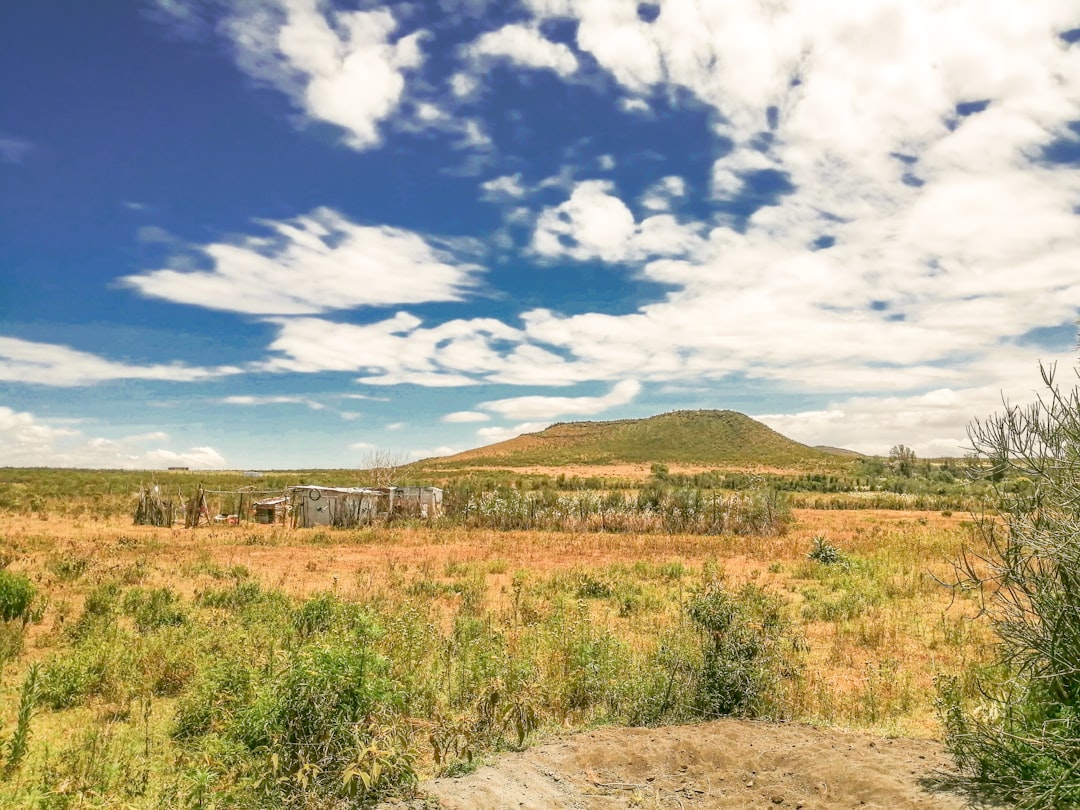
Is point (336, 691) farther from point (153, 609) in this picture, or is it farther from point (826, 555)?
point (826, 555)

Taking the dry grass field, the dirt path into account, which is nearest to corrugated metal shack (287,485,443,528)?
the dry grass field

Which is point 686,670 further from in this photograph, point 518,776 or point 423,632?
point 423,632

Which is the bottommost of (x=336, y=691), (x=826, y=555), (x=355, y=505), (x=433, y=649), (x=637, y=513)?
(x=433, y=649)

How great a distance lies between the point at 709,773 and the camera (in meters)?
5.36

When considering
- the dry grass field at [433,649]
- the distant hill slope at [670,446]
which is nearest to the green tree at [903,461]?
the distant hill slope at [670,446]

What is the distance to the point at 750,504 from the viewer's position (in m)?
26.2

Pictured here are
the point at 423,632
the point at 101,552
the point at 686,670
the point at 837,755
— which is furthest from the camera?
the point at 101,552

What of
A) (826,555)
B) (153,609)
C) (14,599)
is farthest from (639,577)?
(14,599)

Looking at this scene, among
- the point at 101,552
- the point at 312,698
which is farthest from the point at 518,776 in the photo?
the point at 101,552

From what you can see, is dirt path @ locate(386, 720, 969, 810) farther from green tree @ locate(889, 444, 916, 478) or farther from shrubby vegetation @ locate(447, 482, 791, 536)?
green tree @ locate(889, 444, 916, 478)

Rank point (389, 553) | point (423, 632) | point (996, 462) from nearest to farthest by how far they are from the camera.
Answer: point (996, 462)
point (423, 632)
point (389, 553)

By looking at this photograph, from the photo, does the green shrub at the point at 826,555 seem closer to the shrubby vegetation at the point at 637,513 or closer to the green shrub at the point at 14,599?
the shrubby vegetation at the point at 637,513

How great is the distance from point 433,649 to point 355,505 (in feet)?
67.3

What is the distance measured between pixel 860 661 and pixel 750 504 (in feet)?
55.7
